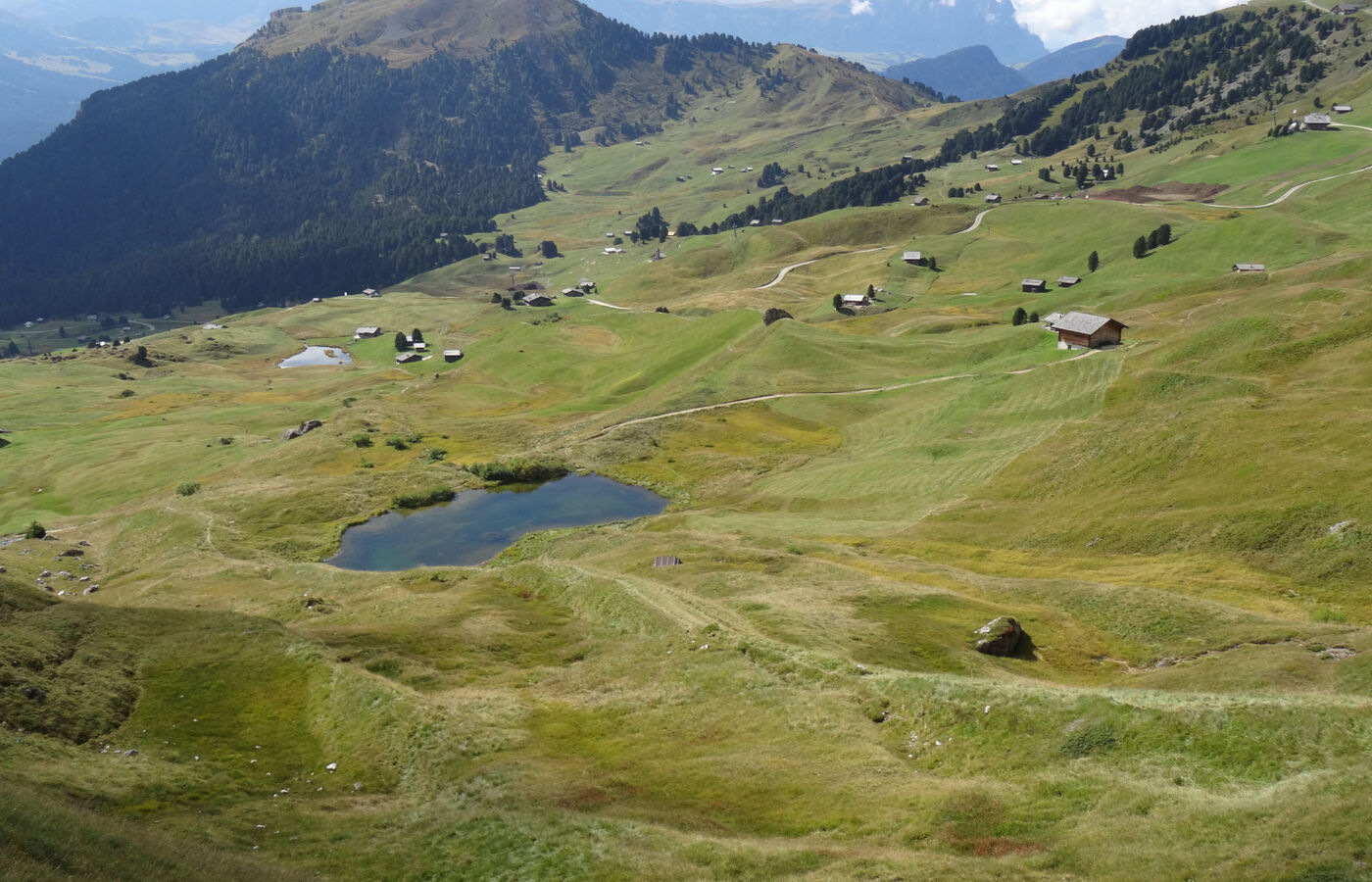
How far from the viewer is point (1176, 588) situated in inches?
2352

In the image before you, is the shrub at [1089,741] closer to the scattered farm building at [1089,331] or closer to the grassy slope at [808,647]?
the grassy slope at [808,647]

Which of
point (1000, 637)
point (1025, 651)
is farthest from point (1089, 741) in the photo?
point (1025, 651)

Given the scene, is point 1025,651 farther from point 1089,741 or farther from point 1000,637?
point 1089,741

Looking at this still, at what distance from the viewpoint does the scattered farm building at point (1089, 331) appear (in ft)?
399

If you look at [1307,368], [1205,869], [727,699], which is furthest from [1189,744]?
[1307,368]

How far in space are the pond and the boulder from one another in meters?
56.4

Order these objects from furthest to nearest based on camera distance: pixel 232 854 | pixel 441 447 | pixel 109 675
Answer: pixel 441 447 < pixel 109 675 < pixel 232 854

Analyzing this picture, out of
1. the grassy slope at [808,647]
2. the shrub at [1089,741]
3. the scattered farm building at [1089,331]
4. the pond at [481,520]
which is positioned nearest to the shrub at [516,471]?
the pond at [481,520]

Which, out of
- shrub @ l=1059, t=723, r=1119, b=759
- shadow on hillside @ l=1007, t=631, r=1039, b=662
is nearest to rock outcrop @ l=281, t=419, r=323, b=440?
shadow on hillside @ l=1007, t=631, r=1039, b=662

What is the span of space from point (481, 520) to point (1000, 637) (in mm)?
69428

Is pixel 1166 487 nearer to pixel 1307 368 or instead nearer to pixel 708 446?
pixel 1307 368

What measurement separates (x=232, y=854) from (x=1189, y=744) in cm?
3468

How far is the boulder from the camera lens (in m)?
53.2

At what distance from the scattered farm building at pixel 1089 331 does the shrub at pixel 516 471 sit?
7603 centimetres
